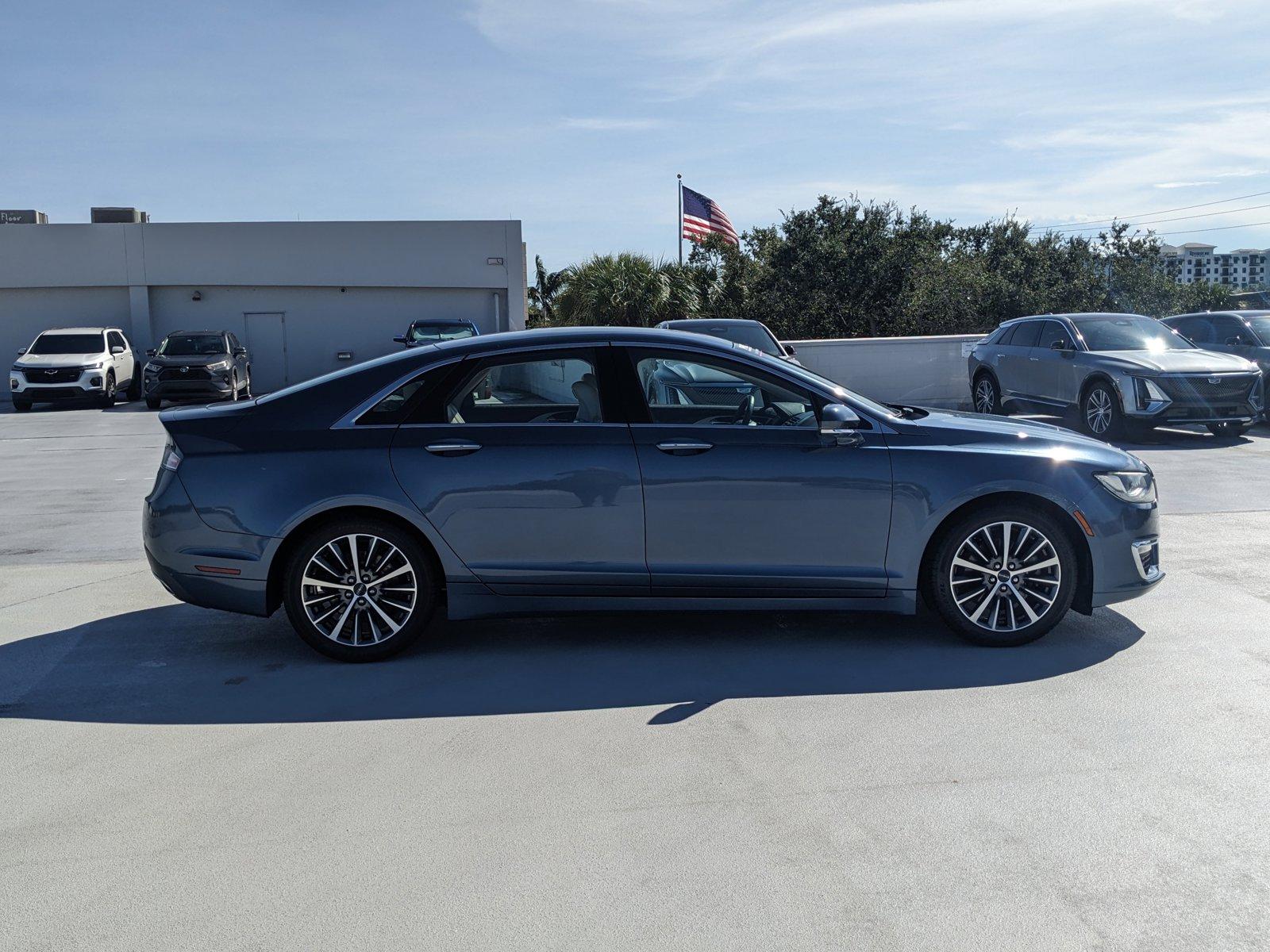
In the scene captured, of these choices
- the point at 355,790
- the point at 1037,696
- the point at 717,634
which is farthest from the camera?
the point at 717,634

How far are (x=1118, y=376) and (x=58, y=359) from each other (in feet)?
69.4

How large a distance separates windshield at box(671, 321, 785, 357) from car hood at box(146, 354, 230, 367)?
1245cm

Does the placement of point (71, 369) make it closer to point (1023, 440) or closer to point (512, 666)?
point (512, 666)

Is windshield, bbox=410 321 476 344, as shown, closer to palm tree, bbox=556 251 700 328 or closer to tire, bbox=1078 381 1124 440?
palm tree, bbox=556 251 700 328

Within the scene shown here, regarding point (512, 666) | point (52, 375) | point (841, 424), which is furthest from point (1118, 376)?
point (52, 375)

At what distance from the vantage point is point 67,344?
26188mm

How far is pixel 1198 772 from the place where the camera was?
4203mm

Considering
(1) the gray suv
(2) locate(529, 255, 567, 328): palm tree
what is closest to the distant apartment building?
(2) locate(529, 255, 567, 328): palm tree

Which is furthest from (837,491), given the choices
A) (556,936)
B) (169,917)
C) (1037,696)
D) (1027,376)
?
(1027,376)

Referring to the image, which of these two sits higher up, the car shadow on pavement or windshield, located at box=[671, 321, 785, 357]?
windshield, located at box=[671, 321, 785, 357]

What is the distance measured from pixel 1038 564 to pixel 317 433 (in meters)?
3.54

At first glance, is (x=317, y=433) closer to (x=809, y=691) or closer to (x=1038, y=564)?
(x=809, y=691)

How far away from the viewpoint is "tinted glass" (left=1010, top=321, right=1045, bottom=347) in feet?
54.0

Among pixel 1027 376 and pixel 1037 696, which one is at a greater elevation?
pixel 1027 376
